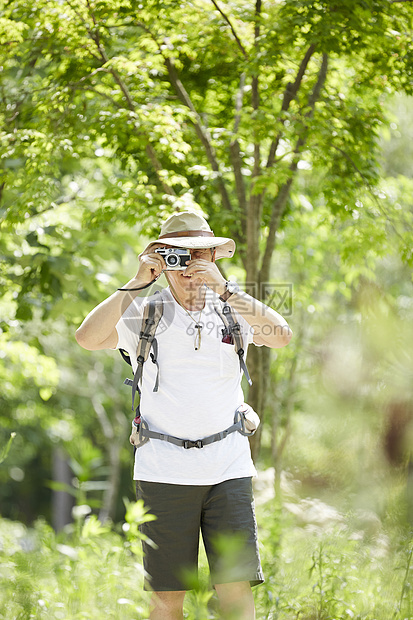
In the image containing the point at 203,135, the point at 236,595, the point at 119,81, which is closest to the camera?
the point at 236,595

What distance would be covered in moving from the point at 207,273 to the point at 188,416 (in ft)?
1.79

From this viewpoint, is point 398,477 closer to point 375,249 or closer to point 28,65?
point 375,249

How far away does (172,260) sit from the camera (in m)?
2.17

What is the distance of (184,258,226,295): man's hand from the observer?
84.6 inches

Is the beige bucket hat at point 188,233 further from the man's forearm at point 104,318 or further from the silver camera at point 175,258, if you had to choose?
the man's forearm at point 104,318

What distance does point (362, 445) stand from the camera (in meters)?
0.91

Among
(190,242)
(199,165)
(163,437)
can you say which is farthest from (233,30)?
(163,437)

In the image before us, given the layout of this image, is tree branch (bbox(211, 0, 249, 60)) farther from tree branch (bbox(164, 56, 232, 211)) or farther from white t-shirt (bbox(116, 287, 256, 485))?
white t-shirt (bbox(116, 287, 256, 485))

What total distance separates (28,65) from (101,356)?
10047 mm

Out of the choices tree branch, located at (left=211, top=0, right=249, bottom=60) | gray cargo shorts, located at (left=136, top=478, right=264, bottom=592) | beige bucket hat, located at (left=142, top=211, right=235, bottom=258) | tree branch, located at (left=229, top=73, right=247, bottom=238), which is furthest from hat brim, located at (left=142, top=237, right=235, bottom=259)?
tree branch, located at (left=211, top=0, right=249, bottom=60)

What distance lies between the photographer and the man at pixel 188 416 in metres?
2.04

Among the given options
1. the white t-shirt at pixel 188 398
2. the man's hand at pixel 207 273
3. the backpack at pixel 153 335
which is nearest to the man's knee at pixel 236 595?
the white t-shirt at pixel 188 398

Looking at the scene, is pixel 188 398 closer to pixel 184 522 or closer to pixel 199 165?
pixel 184 522

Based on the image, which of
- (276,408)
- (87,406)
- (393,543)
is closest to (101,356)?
(87,406)
